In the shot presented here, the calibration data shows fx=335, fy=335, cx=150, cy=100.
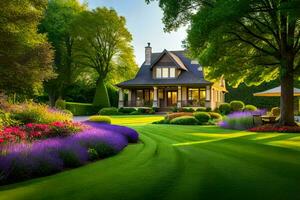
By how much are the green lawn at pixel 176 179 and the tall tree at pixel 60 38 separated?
36796 mm

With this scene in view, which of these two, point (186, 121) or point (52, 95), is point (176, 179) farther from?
point (52, 95)

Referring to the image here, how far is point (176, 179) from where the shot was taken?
6.46 m

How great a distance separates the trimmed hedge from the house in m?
4.56

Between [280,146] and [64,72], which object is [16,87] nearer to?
[280,146]

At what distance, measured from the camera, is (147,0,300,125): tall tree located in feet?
44.6

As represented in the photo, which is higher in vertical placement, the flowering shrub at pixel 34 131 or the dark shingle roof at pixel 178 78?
the dark shingle roof at pixel 178 78

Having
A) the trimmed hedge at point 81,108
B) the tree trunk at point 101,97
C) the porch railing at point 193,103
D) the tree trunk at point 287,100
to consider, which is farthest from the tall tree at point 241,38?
the tree trunk at point 101,97

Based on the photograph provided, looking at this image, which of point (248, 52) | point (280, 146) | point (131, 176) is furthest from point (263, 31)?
point (131, 176)

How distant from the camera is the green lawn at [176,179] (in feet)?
17.9

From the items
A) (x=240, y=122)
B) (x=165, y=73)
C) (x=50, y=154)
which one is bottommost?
(x=50, y=154)

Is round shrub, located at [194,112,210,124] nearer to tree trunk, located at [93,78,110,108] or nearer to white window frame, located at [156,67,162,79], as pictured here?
white window frame, located at [156,67,162,79]

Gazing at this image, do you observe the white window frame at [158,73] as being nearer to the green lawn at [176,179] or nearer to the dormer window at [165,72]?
the dormer window at [165,72]

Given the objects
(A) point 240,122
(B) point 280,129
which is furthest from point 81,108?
(B) point 280,129

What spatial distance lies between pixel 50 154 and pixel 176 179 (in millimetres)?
Result: 2837
